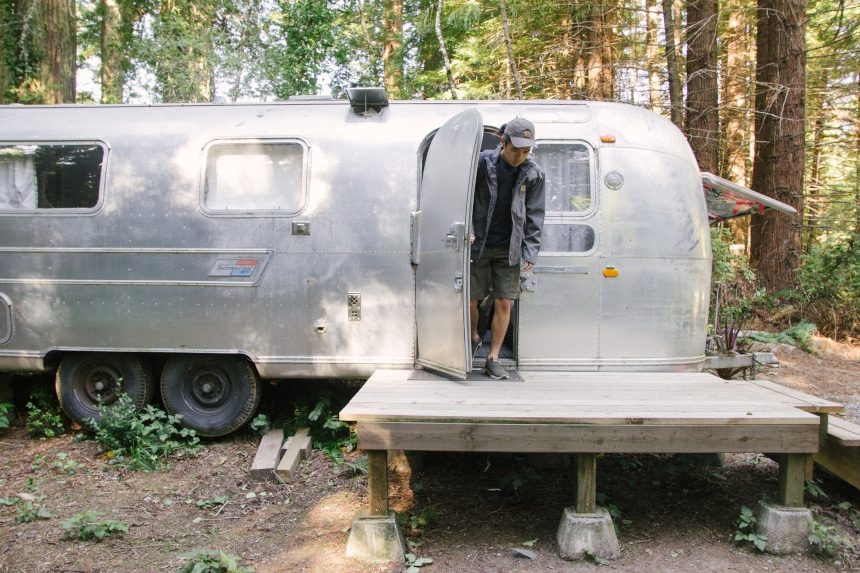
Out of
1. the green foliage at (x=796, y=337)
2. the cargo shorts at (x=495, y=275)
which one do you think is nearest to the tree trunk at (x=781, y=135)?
the green foliage at (x=796, y=337)

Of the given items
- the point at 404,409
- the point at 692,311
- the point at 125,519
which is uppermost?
the point at 692,311

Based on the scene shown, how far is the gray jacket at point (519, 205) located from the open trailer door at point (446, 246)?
29 centimetres

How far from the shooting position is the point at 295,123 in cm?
516

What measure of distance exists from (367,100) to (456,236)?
1750 millimetres

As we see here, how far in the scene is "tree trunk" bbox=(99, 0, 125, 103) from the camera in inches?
614

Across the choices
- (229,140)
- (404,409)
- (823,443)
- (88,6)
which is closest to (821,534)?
(823,443)

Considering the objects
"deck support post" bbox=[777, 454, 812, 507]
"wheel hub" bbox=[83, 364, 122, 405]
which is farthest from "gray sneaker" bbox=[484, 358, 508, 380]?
"wheel hub" bbox=[83, 364, 122, 405]

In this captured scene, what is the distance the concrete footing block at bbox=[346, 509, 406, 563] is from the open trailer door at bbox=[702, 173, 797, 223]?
3.93 meters

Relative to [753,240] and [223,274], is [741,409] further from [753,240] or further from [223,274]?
[753,240]

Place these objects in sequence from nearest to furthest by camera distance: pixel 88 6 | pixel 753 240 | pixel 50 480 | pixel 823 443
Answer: pixel 823 443
pixel 50 480
pixel 753 240
pixel 88 6

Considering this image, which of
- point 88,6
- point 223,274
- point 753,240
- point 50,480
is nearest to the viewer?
point 50,480

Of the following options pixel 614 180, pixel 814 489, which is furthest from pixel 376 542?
pixel 614 180

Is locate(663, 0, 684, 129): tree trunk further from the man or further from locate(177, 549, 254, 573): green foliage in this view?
locate(177, 549, 254, 573): green foliage

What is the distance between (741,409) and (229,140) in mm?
4432
